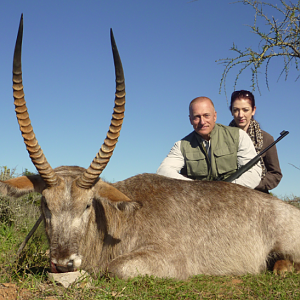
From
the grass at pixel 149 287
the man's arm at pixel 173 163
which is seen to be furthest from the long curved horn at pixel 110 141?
the man's arm at pixel 173 163

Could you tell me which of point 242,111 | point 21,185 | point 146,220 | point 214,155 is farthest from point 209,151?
point 21,185

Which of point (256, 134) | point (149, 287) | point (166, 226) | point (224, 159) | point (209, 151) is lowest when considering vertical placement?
point (149, 287)

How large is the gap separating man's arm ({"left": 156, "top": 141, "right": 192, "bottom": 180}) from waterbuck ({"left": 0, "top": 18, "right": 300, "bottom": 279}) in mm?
1054

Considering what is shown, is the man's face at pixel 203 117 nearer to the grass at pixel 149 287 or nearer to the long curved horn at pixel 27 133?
the grass at pixel 149 287

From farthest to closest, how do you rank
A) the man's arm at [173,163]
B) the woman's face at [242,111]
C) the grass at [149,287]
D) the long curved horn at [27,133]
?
the woman's face at [242,111] → the man's arm at [173,163] → the long curved horn at [27,133] → the grass at [149,287]

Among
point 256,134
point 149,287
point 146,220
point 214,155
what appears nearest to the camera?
point 149,287

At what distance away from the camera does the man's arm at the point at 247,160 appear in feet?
22.2

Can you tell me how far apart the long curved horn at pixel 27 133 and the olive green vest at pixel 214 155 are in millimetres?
3355

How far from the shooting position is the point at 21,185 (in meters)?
4.53

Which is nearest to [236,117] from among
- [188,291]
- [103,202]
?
[103,202]

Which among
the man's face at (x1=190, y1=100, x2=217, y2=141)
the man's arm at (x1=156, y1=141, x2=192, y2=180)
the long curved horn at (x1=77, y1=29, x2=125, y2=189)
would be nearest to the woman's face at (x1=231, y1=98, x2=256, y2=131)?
the man's face at (x1=190, y1=100, x2=217, y2=141)

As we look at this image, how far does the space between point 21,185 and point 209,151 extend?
3799 millimetres

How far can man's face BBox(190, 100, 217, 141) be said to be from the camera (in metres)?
7.02

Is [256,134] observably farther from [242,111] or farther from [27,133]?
[27,133]
